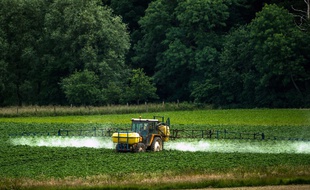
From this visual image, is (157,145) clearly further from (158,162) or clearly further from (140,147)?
A: (158,162)

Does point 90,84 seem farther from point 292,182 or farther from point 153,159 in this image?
point 292,182

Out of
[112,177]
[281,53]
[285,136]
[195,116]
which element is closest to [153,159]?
[112,177]

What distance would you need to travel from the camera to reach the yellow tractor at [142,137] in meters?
44.5

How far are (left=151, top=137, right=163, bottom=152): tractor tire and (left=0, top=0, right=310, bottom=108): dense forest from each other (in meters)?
40.7

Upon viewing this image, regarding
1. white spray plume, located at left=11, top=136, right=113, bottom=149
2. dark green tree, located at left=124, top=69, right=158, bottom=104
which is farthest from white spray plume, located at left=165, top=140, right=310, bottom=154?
dark green tree, located at left=124, top=69, right=158, bottom=104

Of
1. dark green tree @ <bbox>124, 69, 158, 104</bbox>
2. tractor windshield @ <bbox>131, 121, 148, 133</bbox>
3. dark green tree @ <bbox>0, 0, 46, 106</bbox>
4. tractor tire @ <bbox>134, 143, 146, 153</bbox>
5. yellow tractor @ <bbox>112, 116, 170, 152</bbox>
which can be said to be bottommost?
tractor tire @ <bbox>134, 143, 146, 153</bbox>

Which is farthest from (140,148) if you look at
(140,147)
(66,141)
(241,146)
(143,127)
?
(66,141)

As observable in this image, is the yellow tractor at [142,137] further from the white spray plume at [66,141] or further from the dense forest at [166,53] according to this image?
the dense forest at [166,53]

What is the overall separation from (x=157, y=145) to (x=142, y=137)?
4.12ft

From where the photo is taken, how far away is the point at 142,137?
150ft

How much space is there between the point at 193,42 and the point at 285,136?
155 feet

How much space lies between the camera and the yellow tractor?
44.5 m

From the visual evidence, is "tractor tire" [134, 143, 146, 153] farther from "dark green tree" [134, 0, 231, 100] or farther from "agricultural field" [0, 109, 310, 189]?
"dark green tree" [134, 0, 231, 100]

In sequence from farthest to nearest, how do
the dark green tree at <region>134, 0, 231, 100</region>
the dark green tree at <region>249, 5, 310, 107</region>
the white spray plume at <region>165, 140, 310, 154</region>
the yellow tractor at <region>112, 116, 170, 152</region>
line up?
the dark green tree at <region>134, 0, 231, 100</region> < the dark green tree at <region>249, 5, 310, 107</region> < the white spray plume at <region>165, 140, 310, 154</region> < the yellow tractor at <region>112, 116, 170, 152</region>
